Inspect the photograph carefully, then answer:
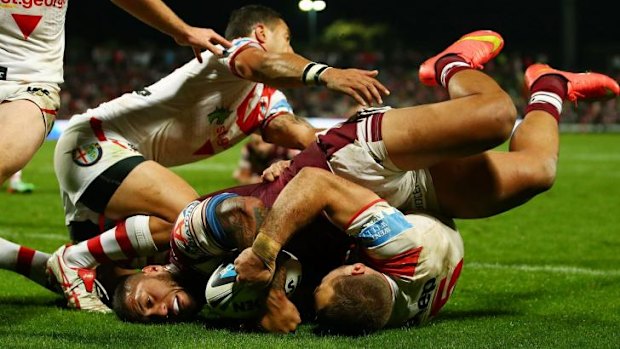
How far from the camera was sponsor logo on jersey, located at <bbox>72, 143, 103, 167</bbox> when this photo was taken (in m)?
6.08

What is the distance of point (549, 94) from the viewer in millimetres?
6055

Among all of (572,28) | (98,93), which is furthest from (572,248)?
(98,93)

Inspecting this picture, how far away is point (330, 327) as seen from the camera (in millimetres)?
4695

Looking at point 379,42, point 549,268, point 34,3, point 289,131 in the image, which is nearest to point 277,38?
point 289,131

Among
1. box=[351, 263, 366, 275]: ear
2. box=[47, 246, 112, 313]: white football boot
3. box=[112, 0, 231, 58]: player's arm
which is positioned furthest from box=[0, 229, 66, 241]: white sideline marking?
box=[351, 263, 366, 275]: ear

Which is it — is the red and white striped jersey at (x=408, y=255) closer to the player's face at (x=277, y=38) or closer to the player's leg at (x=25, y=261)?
the player's face at (x=277, y=38)

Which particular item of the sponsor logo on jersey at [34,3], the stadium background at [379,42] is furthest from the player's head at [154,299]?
the stadium background at [379,42]

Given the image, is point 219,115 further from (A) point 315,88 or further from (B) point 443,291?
(A) point 315,88

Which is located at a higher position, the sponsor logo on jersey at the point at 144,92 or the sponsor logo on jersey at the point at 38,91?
the sponsor logo on jersey at the point at 38,91

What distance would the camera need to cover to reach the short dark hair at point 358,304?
4504mm

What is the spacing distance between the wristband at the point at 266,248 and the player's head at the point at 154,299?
703mm

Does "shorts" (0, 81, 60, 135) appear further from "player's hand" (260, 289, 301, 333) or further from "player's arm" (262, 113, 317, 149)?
"player's arm" (262, 113, 317, 149)

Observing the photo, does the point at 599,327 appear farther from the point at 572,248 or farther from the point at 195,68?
the point at 572,248

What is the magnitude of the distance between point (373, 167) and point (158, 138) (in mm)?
2071
